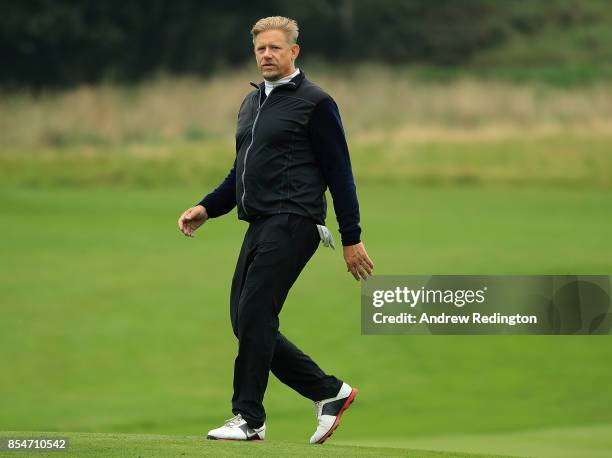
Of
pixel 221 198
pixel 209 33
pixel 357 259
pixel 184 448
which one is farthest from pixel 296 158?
pixel 209 33

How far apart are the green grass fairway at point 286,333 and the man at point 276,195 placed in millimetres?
432

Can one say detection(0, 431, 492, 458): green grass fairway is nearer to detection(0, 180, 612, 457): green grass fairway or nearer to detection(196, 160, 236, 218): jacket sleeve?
Answer: detection(0, 180, 612, 457): green grass fairway

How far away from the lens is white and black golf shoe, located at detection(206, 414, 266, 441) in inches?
185

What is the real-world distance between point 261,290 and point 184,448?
743 mm

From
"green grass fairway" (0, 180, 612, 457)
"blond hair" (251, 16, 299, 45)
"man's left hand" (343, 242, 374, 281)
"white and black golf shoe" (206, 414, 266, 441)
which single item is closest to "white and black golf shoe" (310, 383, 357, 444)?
"white and black golf shoe" (206, 414, 266, 441)

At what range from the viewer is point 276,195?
473 centimetres

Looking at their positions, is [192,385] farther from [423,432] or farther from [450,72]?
[450,72]

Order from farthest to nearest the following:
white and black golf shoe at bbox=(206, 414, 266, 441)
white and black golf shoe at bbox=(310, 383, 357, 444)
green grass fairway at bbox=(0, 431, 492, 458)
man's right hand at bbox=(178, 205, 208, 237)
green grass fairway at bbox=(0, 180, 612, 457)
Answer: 1. green grass fairway at bbox=(0, 180, 612, 457)
2. man's right hand at bbox=(178, 205, 208, 237)
3. white and black golf shoe at bbox=(310, 383, 357, 444)
4. white and black golf shoe at bbox=(206, 414, 266, 441)
5. green grass fairway at bbox=(0, 431, 492, 458)

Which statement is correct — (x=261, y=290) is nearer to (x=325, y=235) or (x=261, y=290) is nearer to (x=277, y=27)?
(x=325, y=235)

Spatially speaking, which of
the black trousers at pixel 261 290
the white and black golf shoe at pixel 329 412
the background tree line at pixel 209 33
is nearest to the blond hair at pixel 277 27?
the black trousers at pixel 261 290

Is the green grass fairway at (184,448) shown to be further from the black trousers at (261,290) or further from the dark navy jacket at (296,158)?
the dark navy jacket at (296,158)

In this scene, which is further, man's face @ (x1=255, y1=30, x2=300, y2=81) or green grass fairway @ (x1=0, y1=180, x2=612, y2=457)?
green grass fairway @ (x1=0, y1=180, x2=612, y2=457)

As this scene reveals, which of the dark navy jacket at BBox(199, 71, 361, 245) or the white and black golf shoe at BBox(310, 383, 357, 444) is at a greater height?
the dark navy jacket at BBox(199, 71, 361, 245)

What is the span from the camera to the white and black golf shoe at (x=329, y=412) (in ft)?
16.3
